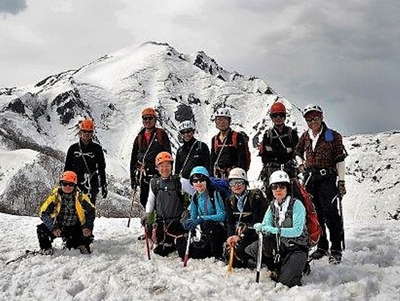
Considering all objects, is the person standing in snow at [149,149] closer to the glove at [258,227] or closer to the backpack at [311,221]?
the glove at [258,227]

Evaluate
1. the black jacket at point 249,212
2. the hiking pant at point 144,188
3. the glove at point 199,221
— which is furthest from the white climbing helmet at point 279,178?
the hiking pant at point 144,188

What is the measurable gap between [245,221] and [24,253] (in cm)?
Result: 458

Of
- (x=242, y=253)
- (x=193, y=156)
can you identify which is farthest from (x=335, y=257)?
(x=193, y=156)

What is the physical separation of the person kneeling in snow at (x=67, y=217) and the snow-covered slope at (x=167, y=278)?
293 mm

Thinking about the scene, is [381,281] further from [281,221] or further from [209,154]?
[209,154]

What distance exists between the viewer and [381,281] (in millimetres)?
8766

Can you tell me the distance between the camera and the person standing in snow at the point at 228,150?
11477 mm

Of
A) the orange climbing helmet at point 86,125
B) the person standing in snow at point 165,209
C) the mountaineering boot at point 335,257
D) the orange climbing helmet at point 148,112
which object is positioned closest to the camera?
the mountaineering boot at point 335,257

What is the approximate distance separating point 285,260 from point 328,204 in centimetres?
209

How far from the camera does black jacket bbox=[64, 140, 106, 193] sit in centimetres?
1234

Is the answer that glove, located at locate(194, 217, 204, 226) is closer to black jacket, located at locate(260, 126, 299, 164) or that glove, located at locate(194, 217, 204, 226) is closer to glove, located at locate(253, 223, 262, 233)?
glove, located at locate(253, 223, 262, 233)

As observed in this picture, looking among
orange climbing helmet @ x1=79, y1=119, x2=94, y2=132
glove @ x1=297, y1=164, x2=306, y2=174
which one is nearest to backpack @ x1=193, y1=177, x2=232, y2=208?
glove @ x1=297, y1=164, x2=306, y2=174

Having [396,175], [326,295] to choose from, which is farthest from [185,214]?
[396,175]

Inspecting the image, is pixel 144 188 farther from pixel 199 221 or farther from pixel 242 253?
pixel 242 253
